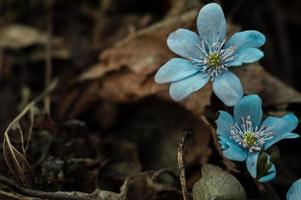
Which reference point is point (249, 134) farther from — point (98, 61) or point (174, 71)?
point (98, 61)

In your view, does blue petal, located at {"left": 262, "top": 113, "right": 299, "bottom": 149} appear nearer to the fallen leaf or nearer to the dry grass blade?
the fallen leaf

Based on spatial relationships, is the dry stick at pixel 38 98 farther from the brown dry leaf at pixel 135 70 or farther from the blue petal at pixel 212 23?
the blue petal at pixel 212 23

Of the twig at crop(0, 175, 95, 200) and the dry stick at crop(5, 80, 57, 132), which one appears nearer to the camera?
the twig at crop(0, 175, 95, 200)

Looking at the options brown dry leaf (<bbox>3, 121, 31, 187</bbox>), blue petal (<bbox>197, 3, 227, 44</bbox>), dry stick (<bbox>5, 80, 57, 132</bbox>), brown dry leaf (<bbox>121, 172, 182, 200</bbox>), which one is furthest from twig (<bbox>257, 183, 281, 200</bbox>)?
dry stick (<bbox>5, 80, 57, 132</bbox>)

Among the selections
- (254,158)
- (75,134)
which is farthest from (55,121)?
(254,158)

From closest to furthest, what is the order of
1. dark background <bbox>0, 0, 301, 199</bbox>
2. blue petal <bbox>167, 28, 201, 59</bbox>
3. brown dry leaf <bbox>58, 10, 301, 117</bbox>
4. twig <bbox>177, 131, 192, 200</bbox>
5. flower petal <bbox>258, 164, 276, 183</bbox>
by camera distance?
flower petal <bbox>258, 164, 276, 183</bbox>, twig <bbox>177, 131, 192, 200</bbox>, blue petal <bbox>167, 28, 201, 59</bbox>, dark background <bbox>0, 0, 301, 199</bbox>, brown dry leaf <bbox>58, 10, 301, 117</bbox>

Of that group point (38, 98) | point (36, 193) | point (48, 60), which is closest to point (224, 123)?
point (36, 193)

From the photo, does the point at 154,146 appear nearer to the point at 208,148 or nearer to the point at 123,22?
the point at 208,148
